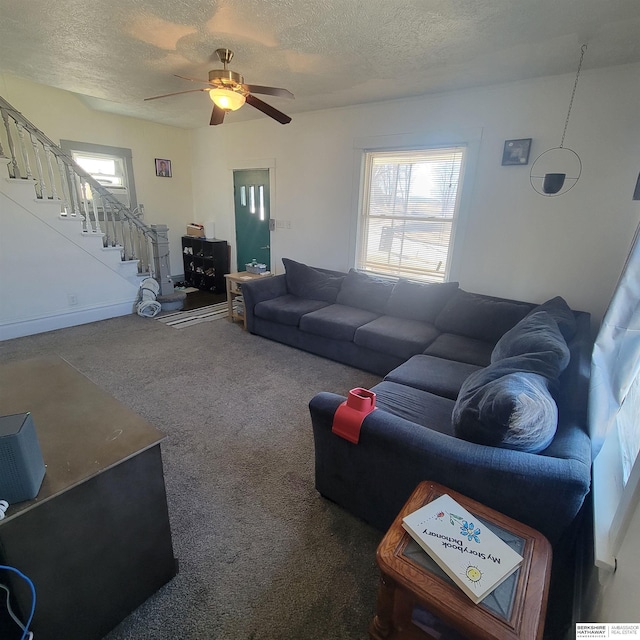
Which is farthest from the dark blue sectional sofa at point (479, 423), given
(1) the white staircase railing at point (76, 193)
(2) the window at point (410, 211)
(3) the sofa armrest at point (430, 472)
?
(1) the white staircase railing at point (76, 193)

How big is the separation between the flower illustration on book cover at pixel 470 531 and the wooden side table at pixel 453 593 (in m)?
0.09

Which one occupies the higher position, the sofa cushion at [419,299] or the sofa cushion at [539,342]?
the sofa cushion at [539,342]

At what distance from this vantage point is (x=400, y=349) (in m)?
2.99

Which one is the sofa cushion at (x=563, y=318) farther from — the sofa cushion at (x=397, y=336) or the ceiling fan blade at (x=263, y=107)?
the ceiling fan blade at (x=263, y=107)

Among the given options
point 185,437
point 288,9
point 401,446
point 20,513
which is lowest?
point 185,437

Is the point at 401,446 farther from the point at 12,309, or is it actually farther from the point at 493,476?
the point at 12,309

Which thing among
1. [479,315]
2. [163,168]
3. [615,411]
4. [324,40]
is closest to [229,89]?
[324,40]

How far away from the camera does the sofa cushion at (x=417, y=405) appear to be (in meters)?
1.82

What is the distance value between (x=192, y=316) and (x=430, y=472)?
4.03 meters

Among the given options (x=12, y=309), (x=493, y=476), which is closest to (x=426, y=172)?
(x=493, y=476)

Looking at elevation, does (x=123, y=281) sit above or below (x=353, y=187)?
below

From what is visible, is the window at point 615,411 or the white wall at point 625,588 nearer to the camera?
the white wall at point 625,588

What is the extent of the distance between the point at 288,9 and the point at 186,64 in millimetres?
1357

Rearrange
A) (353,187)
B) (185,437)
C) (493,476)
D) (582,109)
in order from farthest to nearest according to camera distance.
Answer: (353,187), (582,109), (185,437), (493,476)
